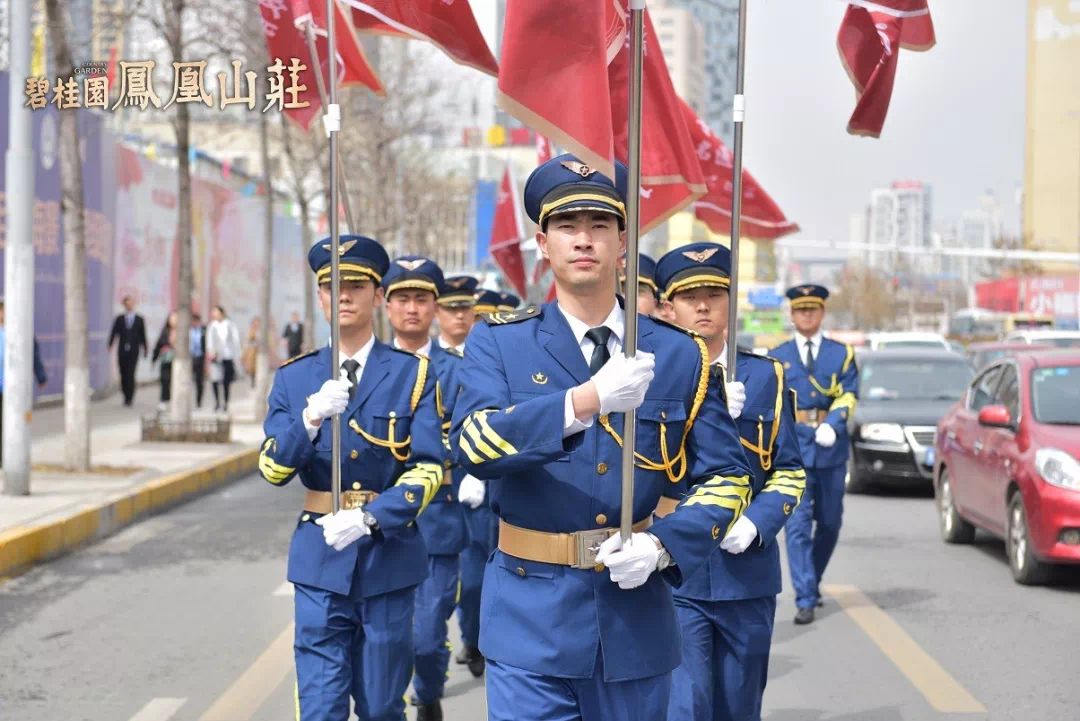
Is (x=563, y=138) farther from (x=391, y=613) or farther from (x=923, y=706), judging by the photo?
(x=923, y=706)

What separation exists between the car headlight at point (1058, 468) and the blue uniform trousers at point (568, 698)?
6.81m

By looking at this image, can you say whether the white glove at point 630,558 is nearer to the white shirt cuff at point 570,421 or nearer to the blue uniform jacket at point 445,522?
the white shirt cuff at point 570,421

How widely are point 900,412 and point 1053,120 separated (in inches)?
4358

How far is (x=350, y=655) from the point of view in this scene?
5.22m

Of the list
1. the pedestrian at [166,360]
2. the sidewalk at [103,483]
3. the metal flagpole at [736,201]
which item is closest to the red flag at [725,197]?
the metal flagpole at [736,201]

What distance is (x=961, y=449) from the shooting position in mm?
12211

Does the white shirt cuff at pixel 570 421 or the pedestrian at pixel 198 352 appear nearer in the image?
the white shirt cuff at pixel 570 421

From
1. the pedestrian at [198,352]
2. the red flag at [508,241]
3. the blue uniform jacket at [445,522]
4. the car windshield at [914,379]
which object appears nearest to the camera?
the blue uniform jacket at [445,522]

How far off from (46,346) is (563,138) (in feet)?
72.6

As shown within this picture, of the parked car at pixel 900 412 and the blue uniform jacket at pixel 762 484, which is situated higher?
the blue uniform jacket at pixel 762 484

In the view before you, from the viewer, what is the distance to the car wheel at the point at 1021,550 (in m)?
10.3

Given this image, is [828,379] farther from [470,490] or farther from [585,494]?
[585,494]

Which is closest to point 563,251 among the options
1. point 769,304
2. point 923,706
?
point 923,706

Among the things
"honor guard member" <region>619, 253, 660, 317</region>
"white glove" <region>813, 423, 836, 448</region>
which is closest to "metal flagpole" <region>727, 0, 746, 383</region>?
"honor guard member" <region>619, 253, 660, 317</region>
